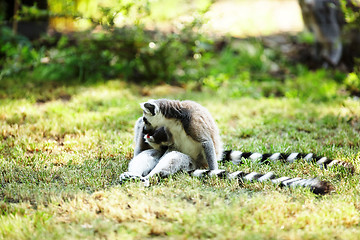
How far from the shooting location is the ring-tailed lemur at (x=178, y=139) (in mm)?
3600

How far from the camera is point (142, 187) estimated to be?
130 inches

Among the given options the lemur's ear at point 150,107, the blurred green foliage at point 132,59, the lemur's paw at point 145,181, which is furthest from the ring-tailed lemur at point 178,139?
the blurred green foliage at point 132,59

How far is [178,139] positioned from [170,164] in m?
0.28

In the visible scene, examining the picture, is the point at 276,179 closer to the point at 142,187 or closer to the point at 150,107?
the point at 142,187

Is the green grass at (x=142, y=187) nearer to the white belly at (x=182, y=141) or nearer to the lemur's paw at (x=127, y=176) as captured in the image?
the lemur's paw at (x=127, y=176)

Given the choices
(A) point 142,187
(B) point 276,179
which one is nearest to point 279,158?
(B) point 276,179

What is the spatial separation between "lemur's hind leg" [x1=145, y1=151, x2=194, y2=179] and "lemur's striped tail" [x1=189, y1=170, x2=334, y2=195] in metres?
0.15

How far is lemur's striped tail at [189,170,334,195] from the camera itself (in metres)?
3.19

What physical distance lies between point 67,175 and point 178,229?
5.03ft

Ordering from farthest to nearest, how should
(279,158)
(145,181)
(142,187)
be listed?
(279,158)
(145,181)
(142,187)

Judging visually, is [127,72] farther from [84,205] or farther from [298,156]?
[84,205]

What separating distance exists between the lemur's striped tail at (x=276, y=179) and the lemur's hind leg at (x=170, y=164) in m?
0.15

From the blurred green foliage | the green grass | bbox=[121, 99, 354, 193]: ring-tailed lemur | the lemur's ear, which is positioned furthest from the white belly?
the blurred green foliage

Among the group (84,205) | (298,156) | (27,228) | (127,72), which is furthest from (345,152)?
(127,72)
